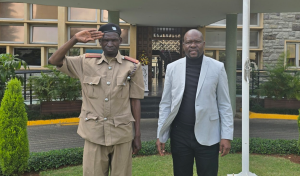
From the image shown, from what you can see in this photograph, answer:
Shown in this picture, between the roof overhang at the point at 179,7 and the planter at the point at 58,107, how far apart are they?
2746 mm

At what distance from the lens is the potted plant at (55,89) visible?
827cm

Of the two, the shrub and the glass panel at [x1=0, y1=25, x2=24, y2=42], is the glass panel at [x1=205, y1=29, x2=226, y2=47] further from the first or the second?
the shrub

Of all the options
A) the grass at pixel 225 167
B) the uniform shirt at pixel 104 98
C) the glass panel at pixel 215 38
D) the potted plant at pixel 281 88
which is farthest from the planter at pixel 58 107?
the uniform shirt at pixel 104 98

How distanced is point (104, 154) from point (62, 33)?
8.27 meters

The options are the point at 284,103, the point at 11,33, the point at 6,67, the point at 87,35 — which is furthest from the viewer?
the point at 11,33

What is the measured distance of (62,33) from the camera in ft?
32.7

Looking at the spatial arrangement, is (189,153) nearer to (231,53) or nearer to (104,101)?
(104,101)

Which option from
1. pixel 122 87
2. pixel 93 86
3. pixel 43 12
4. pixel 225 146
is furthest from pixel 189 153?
pixel 43 12

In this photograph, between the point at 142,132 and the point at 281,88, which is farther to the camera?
the point at 281,88

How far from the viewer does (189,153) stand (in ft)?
8.55

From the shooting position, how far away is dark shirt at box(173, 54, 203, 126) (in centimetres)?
256

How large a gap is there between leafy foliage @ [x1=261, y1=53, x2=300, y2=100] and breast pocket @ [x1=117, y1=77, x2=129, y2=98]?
24.9 feet

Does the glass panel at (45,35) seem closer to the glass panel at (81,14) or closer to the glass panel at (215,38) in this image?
the glass panel at (81,14)

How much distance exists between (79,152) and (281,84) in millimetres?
6738
